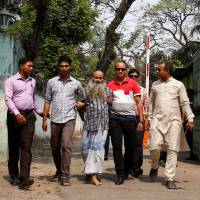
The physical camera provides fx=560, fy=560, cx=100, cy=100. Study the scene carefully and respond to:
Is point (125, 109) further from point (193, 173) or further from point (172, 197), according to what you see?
point (193, 173)

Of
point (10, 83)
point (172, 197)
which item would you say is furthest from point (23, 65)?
point (172, 197)

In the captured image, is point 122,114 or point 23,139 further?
point 122,114

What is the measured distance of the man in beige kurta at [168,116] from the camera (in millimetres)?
8008

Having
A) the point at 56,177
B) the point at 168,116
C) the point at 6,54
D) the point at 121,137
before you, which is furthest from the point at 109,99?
the point at 6,54

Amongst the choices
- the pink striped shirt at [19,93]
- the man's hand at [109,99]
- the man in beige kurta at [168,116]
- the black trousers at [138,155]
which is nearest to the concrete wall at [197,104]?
the black trousers at [138,155]

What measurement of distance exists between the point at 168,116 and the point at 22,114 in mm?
2098

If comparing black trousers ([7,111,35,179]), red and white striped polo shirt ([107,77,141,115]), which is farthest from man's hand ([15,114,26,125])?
red and white striped polo shirt ([107,77,141,115])

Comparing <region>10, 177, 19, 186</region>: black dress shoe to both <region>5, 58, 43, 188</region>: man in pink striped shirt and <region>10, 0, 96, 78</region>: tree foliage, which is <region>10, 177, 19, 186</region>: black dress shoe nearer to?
<region>5, 58, 43, 188</region>: man in pink striped shirt

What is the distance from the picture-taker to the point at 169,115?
8.09 meters

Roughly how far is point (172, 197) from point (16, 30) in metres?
15.5

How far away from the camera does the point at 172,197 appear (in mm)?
7219

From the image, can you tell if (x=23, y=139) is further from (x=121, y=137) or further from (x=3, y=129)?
(x=3, y=129)

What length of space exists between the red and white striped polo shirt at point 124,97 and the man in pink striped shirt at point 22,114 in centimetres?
125

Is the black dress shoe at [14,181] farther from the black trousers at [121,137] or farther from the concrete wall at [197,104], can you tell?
the concrete wall at [197,104]
